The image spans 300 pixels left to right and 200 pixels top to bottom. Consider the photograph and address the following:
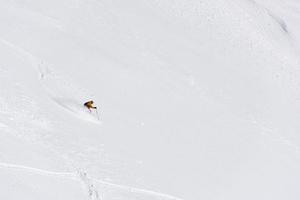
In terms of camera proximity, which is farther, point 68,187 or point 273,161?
point 273,161

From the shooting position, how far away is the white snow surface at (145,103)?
431 centimetres

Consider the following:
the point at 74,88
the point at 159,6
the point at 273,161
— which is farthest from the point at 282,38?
the point at 74,88

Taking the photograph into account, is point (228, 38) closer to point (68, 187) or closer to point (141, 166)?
point (141, 166)

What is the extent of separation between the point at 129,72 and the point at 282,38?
13.5ft

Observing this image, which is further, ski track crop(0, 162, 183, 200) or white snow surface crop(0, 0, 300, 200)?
white snow surface crop(0, 0, 300, 200)

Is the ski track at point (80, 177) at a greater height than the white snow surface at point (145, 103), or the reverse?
the white snow surface at point (145, 103)

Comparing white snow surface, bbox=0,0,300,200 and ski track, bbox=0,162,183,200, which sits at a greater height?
white snow surface, bbox=0,0,300,200

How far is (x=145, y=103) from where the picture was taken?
19.6 feet

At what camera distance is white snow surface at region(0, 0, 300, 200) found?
431cm

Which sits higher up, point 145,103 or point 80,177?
point 145,103

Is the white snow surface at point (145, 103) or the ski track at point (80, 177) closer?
the ski track at point (80, 177)

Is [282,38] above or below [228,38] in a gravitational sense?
above

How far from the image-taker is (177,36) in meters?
8.03

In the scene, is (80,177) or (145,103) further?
(145,103)
